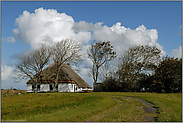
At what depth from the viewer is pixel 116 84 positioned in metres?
50.6

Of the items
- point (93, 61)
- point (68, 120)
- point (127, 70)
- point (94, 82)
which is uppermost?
point (93, 61)

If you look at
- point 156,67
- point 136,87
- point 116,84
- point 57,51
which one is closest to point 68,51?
point 57,51

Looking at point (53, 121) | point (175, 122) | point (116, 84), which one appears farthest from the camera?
point (116, 84)

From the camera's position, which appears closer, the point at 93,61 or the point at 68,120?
the point at 68,120

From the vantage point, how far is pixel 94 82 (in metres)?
56.7

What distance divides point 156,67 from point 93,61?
20.9 metres

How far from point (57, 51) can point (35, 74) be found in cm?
1021

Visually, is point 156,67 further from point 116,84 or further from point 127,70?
point 116,84

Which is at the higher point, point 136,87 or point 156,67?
point 156,67

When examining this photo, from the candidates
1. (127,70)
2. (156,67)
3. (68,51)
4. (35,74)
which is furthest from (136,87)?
(35,74)

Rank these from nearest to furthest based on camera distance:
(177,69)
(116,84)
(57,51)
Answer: (177,69), (116,84), (57,51)

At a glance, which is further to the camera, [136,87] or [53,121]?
[136,87]

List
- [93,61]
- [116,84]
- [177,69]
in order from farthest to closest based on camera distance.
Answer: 1. [93,61]
2. [116,84]
3. [177,69]

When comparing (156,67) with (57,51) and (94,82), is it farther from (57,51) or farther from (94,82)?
(57,51)
